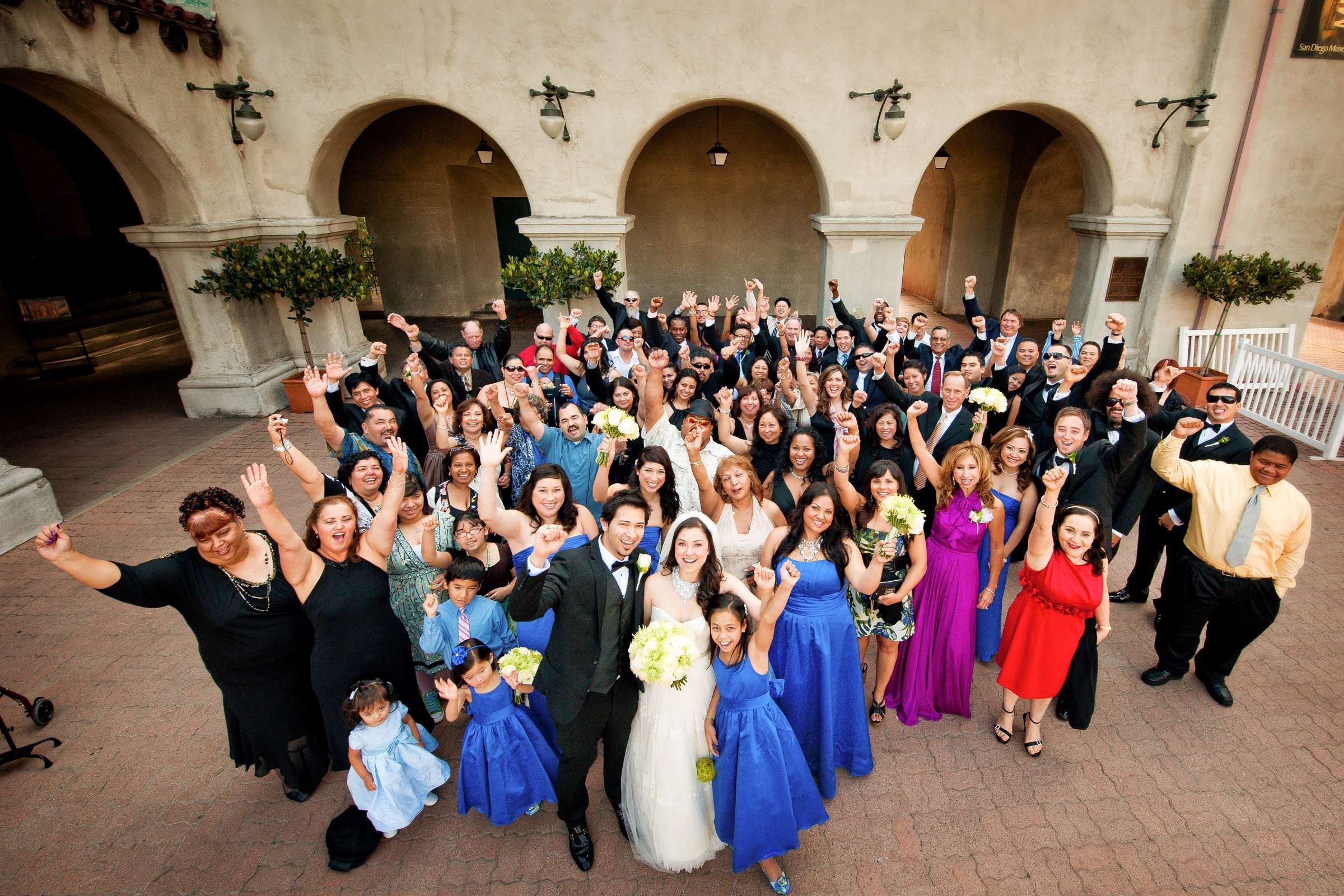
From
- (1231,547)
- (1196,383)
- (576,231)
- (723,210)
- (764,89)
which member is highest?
(764,89)

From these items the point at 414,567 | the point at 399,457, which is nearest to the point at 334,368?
the point at 399,457

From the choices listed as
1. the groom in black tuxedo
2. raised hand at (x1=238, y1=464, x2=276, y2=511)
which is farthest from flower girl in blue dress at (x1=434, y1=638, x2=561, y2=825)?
raised hand at (x1=238, y1=464, x2=276, y2=511)

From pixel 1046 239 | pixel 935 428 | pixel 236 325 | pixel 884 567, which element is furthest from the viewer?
pixel 1046 239

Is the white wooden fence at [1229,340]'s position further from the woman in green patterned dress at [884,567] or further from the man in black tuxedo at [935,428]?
the woman in green patterned dress at [884,567]

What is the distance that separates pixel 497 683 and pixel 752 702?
1374 mm

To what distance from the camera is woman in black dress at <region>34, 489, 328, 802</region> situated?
120 inches

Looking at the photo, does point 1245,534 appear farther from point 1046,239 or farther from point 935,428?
point 1046,239

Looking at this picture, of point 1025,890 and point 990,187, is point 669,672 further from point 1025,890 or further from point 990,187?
point 990,187

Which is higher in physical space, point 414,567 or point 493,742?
point 414,567

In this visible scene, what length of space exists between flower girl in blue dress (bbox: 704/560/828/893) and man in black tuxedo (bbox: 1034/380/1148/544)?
2.45m

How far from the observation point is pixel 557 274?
9.41 m

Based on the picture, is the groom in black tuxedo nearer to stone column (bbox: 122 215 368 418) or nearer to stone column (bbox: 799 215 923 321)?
stone column (bbox: 799 215 923 321)

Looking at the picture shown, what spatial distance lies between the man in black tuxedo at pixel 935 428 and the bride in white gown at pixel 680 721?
6.56ft

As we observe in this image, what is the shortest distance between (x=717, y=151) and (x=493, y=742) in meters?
11.7
